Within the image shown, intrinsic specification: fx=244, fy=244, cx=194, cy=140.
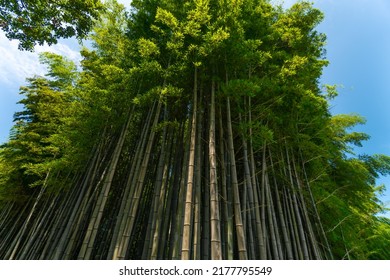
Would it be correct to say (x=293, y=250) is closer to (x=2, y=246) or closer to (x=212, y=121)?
(x=212, y=121)

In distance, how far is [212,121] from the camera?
9.48 feet

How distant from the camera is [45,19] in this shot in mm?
3543

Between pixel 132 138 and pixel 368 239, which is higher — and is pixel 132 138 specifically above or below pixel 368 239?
above

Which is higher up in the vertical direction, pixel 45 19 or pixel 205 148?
pixel 45 19

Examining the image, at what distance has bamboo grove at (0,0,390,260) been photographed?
2771mm

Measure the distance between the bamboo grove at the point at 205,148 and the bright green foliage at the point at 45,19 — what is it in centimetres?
71

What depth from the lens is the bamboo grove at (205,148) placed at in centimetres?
277

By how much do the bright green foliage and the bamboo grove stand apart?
708mm

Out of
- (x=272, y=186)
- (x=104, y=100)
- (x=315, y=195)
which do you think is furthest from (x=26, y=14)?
(x=315, y=195)

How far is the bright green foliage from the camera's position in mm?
3303

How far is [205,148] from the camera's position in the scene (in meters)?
3.47

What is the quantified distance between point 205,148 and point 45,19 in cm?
299
